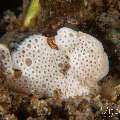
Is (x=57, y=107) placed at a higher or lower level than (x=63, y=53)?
lower

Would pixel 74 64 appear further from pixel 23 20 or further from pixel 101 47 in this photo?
pixel 23 20

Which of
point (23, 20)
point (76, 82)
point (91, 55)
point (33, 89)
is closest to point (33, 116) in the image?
point (33, 89)

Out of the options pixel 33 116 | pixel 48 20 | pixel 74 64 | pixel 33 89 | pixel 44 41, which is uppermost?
pixel 48 20

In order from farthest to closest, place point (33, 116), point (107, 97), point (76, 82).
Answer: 1. point (76, 82)
2. point (107, 97)
3. point (33, 116)

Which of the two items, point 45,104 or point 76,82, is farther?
point 76,82

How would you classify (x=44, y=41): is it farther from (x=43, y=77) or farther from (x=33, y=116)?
(x=33, y=116)

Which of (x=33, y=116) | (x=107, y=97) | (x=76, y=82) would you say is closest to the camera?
(x=33, y=116)

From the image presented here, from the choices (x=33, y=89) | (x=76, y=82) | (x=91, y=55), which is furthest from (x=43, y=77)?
(x=91, y=55)
